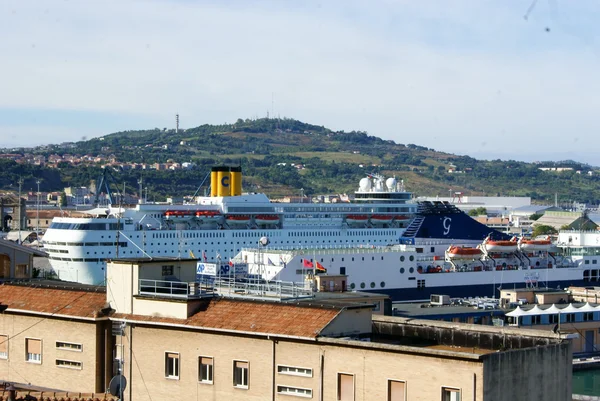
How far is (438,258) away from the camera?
64750 mm

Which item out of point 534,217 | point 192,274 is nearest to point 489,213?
point 534,217

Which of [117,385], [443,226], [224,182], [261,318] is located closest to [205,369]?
[261,318]

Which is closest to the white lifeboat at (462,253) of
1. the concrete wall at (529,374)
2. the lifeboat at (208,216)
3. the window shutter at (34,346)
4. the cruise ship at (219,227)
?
the cruise ship at (219,227)

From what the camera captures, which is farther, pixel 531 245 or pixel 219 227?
pixel 531 245

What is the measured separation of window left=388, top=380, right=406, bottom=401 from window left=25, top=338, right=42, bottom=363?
294 inches

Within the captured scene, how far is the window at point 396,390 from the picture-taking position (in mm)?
16766

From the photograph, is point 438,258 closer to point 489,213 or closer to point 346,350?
point 346,350

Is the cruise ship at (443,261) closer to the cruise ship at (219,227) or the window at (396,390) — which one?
the cruise ship at (219,227)

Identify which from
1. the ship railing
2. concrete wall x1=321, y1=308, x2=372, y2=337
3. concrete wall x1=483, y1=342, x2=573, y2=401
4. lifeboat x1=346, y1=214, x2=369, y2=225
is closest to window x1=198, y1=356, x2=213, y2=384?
the ship railing

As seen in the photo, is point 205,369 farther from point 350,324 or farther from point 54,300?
point 54,300

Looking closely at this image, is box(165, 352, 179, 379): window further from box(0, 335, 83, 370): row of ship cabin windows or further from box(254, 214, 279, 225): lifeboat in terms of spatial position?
box(254, 214, 279, 225): lifeboat

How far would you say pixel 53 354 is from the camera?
20.7m

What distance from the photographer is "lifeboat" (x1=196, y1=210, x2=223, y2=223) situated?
65.9 meters

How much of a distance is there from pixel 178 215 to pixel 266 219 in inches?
246
